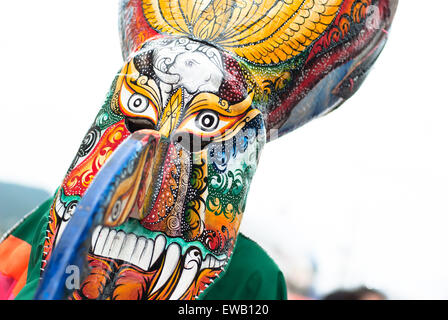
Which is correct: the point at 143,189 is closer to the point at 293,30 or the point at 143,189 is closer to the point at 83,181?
the point at 83,181

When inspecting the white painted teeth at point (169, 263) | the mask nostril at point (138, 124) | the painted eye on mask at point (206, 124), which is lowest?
the white painted teeth at point (169, 263)

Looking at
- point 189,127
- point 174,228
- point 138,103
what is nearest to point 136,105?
point 138,103

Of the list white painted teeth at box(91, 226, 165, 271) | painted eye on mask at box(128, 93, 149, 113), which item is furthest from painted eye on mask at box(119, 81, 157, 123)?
white painted teeth at box(91, 226, 165, 271)

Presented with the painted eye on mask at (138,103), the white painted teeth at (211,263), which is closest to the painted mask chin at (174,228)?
the white painted teeth at (211,263)

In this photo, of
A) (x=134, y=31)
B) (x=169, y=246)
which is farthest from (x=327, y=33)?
(x=169, y=246)

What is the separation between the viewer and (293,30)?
4.56ft

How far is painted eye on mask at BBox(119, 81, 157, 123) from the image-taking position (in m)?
1.16

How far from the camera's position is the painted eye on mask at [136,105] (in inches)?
45.7

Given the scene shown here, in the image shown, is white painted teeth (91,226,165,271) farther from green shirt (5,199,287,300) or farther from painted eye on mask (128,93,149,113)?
painted eye on mask (128,93,149,113)

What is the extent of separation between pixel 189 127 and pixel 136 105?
5.2 inches

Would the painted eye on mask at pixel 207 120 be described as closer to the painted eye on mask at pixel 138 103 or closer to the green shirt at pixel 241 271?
the painted eye on mask at pixel 138 103

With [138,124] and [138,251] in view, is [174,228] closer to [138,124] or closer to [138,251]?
[138,251]

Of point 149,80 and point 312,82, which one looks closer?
point 149,80
